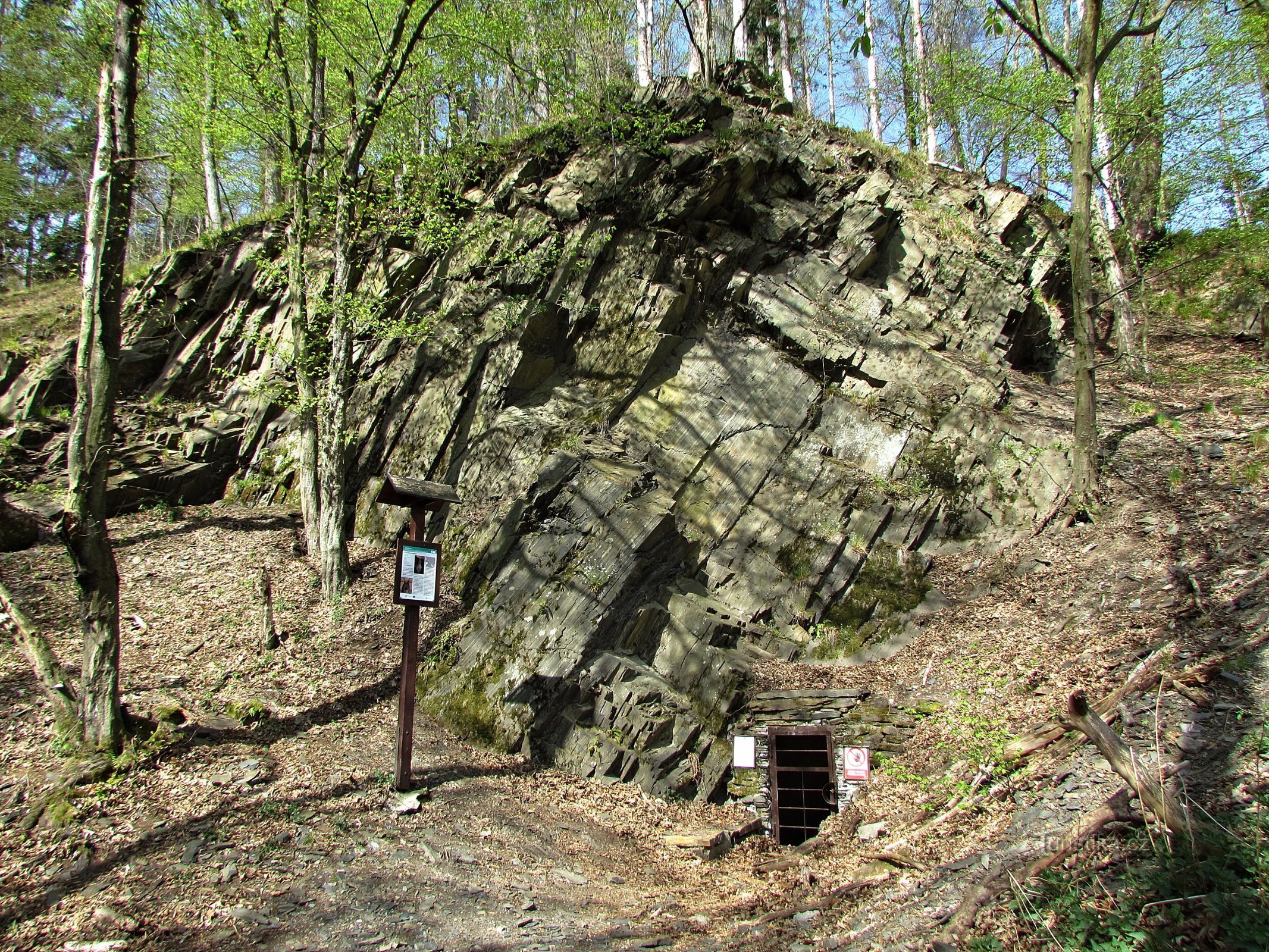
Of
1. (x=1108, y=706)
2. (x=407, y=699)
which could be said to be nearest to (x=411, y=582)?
(x=407, y=699)

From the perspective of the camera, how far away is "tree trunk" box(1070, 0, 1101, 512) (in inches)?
473

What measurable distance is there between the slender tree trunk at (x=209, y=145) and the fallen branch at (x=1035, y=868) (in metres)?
15.9

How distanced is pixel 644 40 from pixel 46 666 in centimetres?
2145

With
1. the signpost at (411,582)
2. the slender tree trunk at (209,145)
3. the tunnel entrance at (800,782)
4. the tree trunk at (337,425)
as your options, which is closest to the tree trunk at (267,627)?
the tree trunk at (337,425)

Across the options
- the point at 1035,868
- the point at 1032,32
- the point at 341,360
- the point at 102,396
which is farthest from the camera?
the point at 341,360

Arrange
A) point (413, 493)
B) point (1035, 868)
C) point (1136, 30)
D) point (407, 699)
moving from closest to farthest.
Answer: point (1035, 868) → point (407, 699) → point (413, 493) → point (1136, 30)

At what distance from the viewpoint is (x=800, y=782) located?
1012cm

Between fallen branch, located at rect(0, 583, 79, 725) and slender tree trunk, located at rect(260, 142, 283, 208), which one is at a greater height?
slender tree trunk, located at rect(260, 142, 283, 208)

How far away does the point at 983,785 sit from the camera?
7.02 metres

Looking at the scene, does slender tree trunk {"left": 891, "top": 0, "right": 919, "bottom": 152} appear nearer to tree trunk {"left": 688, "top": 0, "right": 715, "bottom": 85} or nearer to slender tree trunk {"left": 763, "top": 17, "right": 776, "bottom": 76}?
slender tree trunk {"left": 763, "top": 17, "right": 776, "bottom": 76}

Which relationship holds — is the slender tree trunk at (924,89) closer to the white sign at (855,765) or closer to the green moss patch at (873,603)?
the green moss patch at (873,603)

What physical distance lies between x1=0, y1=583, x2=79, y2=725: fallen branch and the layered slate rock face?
4.45m

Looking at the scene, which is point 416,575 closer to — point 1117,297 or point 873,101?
point 1117,297

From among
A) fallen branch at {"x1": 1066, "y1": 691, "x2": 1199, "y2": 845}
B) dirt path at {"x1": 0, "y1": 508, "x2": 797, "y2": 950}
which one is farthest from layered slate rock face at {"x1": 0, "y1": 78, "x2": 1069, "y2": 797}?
fallen branch at {"x1": 1066, "y1": 691, "x2": 1199, "y2": 845}
